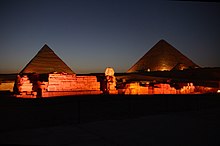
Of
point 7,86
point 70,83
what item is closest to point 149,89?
point 70,83

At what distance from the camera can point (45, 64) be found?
34969 millimetres

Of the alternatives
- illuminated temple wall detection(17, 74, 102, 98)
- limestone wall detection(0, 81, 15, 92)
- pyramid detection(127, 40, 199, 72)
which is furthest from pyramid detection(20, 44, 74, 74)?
pyramid detection(127, 40, 199, 72)

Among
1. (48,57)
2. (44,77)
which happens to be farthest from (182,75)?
(44,77)

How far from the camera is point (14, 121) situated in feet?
22.8

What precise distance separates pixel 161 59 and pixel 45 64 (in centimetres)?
3175

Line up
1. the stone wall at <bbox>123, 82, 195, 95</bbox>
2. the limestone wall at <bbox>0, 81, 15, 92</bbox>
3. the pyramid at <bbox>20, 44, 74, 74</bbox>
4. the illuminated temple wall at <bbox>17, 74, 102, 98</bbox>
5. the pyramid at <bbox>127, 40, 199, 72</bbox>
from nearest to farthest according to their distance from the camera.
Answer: the illuminated temple wall at <bbox>17, 74, 102, 98</bbox> → the stone wall at <bbox>123, 82, 195, 95</bbox> → the limestone wall at <bbox>0, 81, 15, 92</bbox> → the pyramid at <bbox>20, 44, 74, 74</bbox> → the pyramid at <bbox>127, 40, 199, 72</bbox>

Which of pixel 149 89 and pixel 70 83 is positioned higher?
pixel 70 83

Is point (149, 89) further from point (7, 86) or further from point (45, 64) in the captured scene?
point (45, 64)

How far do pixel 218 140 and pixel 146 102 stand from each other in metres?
6.28

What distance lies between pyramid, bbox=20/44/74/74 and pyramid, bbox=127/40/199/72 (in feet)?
93.5

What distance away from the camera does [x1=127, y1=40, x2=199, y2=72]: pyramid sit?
57.7 metres

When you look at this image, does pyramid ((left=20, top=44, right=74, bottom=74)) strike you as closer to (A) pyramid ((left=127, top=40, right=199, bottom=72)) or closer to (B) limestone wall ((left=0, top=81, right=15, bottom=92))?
(B) limestone wall ((left=0, top=81, right=15, bottom=92))

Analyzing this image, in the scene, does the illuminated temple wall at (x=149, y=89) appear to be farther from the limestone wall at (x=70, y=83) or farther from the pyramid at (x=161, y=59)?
the pyramid at (x=161, y=59)

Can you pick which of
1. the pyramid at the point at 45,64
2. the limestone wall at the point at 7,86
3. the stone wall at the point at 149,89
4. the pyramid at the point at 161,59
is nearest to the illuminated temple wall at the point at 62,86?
the stone wall at the point at 149,89
